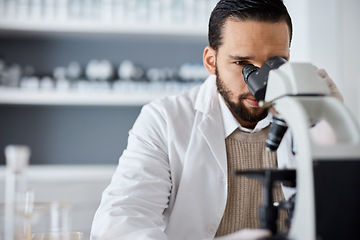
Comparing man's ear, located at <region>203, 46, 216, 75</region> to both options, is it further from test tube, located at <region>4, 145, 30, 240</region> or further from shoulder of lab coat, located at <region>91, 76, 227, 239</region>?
test tube, located at <region>4, 145, 30, 240</region>

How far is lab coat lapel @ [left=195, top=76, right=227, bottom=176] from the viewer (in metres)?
1.38

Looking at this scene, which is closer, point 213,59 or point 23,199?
point 23,199

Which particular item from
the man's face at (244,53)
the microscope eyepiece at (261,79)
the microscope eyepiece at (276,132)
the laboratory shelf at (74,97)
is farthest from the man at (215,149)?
the laboratory shelf at (74,97)

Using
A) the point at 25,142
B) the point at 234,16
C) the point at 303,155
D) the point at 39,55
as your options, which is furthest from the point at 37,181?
the point at 303,155

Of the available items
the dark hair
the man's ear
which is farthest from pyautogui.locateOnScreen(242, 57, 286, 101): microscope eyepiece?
the man's ear

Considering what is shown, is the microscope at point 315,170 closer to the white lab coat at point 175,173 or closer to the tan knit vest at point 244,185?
the white lab coat at point 175,173

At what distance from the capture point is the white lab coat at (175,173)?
47.8 inches

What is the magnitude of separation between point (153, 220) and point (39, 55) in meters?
2.06

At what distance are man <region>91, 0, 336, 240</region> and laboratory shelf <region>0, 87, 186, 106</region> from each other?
3.62 feet

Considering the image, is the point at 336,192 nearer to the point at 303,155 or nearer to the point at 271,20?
the point at 303,155

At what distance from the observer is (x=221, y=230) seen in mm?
1359

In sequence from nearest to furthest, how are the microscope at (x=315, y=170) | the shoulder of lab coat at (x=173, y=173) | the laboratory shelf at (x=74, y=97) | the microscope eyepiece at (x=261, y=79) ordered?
the microscope at (x=315, y=170) < the microscope eyepiece at (x=261, y=79) < the shoulder of lab coat at (x=173, y=173) < the laboratory shelf at (x=74, y=97)

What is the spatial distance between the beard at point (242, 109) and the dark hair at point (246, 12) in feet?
0.54

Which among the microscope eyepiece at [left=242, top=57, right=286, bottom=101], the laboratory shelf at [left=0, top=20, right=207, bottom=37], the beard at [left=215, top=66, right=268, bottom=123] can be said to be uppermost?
the laboratory shelf at [left=0, top=20, right=207, bottom=37]
